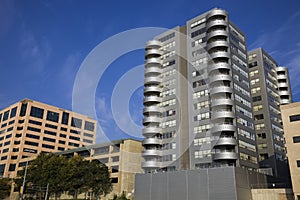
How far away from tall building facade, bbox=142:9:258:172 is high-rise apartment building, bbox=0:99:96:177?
2629 inches

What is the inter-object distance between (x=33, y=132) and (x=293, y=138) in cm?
11247

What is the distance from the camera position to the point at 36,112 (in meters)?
136

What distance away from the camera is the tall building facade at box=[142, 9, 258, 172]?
227 ft

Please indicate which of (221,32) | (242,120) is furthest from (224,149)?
Result: (221,32)

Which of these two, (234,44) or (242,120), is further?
(234,44)

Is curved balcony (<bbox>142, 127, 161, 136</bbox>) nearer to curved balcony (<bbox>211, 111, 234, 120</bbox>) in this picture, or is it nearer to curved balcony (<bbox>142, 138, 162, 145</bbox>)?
curved balcony (<bbox>142, 138, 162, 145</bbox>)

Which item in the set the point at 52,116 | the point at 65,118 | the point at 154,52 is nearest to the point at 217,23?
the point at 154,52

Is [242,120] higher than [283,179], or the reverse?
[242,120]

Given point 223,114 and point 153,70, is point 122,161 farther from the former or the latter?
point 223,114

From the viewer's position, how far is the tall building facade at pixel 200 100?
69.3 m

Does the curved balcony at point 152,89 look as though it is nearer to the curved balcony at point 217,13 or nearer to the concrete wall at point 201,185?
the curved balcony at point 217,13

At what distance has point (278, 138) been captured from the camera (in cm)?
8788

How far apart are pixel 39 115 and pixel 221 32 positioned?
96337mm

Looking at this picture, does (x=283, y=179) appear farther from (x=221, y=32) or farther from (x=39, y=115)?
(x=39, y=115)
